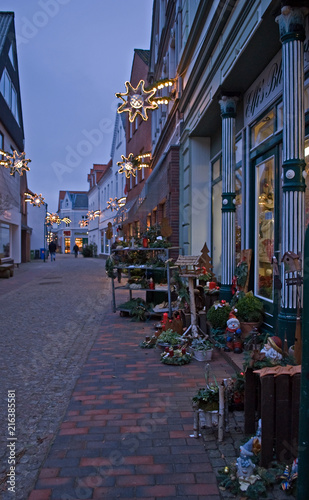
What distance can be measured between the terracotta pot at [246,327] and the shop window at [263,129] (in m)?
2.56

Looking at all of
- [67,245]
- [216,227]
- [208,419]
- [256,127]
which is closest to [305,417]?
[208,419]

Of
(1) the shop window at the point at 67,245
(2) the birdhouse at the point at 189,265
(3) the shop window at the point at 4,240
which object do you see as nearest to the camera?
(2) the birdhouse at the point at 189,265

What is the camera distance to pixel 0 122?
71.7 feet

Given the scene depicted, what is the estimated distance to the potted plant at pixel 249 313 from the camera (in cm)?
552

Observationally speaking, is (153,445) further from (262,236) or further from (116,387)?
(262,236)

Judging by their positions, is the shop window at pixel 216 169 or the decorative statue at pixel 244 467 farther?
the shop window at pixel 216 169

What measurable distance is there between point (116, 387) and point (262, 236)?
122 inches

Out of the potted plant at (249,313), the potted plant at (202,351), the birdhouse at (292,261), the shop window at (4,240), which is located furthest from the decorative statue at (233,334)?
the shop window at (4,240)

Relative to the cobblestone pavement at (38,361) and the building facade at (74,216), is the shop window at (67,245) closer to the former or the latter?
the building facade at (74,216)

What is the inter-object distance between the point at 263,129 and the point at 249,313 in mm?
2607

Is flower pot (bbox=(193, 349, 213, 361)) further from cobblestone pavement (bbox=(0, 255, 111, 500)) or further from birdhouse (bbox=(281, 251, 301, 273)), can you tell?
birdhouse (bbox=(281, 251, 301, 273))

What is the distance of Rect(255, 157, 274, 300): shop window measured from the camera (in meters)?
5.76

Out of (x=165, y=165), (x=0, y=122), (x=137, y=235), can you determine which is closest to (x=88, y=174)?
(x=0, y=122)

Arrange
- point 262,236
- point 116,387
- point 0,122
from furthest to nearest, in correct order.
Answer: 1. point 0,122
2. point 262,236
3. point 116,387
